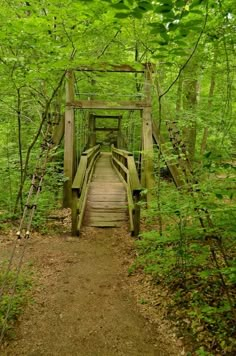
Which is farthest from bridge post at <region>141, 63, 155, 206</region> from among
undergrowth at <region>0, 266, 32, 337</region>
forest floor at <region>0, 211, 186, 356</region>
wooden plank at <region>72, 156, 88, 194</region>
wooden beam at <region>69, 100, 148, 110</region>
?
undergrowth at <region>0, 266, 32, 337</region>

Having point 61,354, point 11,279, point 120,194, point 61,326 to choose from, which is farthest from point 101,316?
point 120,194

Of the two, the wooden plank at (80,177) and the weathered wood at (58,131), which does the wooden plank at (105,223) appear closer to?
the wooden plank at (80,177)

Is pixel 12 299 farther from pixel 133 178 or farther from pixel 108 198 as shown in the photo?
pixel 108 198

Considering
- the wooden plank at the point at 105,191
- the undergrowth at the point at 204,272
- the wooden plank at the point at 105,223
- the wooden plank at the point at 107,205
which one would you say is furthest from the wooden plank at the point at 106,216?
the undergrowth at the point at 204,272

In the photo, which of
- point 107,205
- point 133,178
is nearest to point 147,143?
point 133,178

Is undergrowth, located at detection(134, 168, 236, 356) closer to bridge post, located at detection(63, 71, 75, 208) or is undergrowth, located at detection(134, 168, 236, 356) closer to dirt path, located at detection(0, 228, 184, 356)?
dirt path, located at detection(0, 228, 184, 356)

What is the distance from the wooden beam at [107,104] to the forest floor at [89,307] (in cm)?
320

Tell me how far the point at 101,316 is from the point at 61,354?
2.51 feet

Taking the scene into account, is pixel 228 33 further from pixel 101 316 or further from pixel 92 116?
pixel 92 116

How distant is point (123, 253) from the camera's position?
5.68m

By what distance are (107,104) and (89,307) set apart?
4866 millimetres

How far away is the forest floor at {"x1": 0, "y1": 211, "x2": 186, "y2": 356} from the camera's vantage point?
3.18 meters

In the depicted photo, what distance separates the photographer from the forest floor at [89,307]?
3.18m

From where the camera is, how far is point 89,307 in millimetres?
3955
